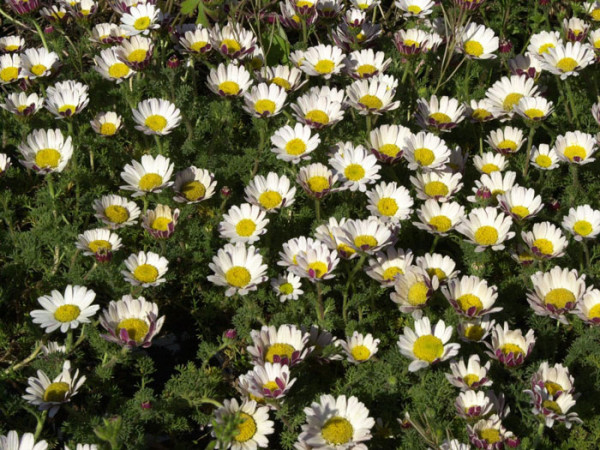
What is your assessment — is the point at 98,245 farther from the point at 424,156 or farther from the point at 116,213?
the point at 424,156

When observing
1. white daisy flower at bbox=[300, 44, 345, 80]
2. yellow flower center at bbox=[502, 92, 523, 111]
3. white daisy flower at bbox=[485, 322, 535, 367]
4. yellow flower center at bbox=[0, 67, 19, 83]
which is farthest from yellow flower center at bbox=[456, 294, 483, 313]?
yellow flower center at bbox=[0, 67, 19, 83]

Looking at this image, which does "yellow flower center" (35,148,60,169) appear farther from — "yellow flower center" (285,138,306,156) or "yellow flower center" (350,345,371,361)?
"yellow flower center" (350,345,371,361)

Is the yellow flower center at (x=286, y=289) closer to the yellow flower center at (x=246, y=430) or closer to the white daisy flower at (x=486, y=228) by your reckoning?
the yellow flower center at (x=246, y=430)

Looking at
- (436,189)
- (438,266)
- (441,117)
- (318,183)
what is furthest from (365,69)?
(438,266)

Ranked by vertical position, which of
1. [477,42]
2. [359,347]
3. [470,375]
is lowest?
[470,375]

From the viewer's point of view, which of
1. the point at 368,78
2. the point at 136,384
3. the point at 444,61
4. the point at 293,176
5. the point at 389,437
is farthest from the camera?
the point at 444,61

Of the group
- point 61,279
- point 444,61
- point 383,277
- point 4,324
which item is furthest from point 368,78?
point 4,324

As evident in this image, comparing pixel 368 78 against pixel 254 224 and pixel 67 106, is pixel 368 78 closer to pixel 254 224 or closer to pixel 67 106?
pixel 254 224
